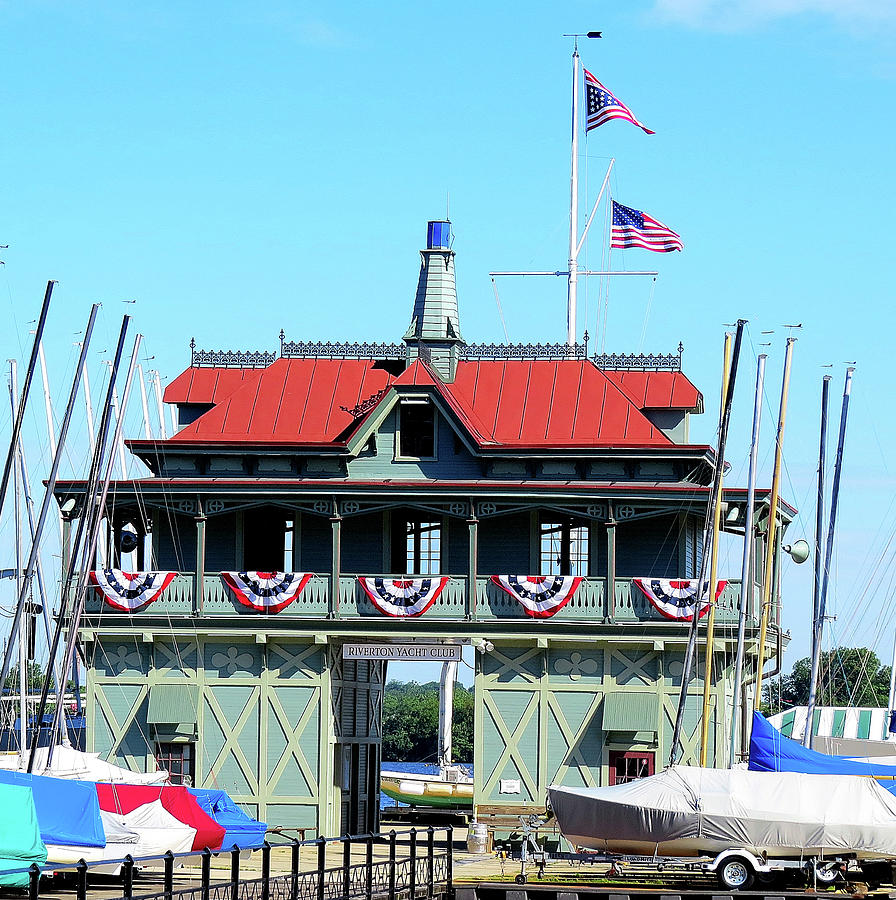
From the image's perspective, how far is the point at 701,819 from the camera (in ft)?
116

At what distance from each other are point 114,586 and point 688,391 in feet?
48.5

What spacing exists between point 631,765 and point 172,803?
1169cm

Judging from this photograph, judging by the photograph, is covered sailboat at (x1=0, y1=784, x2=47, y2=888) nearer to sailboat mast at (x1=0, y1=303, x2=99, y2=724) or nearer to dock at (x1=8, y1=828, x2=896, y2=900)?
dock at (x1=8, y1=828, x2=896, y2=900)

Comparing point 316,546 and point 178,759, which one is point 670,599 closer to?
point 316,546

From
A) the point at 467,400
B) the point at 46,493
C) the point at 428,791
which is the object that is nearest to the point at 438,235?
the point at 467,400

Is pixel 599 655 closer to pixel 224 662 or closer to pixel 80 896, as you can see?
pixel 224 662

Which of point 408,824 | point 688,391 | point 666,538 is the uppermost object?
point 688,391

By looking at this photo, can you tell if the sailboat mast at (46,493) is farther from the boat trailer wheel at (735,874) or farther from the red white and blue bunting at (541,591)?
the boat trailer wheel at (735,874)

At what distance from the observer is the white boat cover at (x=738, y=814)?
1377 inches

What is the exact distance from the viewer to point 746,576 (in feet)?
144

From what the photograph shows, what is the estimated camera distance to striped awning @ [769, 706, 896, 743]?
53562 millimetres

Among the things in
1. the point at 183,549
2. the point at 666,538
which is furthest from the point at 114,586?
the point at 666,538

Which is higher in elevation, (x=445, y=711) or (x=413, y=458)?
(x=413, y=458)

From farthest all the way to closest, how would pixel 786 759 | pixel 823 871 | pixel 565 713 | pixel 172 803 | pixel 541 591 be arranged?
pixel 541 591, pixel 565 713, pixel 786 759, pixel 823 871, pixel 172 803
